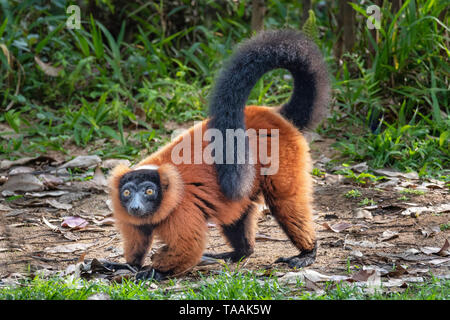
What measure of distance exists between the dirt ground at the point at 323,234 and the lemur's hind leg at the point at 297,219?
10 centimetres

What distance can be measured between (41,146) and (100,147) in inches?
25.4

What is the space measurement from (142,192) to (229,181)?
0.55 metres

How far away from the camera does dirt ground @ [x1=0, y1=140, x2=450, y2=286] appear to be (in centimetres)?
411

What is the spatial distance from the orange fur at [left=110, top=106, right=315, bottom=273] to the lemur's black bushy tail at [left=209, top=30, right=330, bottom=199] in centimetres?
13

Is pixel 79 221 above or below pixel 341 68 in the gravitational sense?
below

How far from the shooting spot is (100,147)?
22.4ft

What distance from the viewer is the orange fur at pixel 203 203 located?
12.6ft

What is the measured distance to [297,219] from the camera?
4098 millimetres

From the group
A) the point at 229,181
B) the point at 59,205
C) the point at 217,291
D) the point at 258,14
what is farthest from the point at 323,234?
the point at 258,14

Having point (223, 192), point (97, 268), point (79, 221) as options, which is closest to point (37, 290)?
point (97, 268)

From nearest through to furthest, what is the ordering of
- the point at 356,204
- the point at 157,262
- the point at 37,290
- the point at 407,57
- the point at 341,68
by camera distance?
the point at 37,290 → the point at 157,262 → the point at 356,204 → the point at 407,57 → the point at 341,68

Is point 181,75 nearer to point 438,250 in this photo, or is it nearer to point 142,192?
point 142,192

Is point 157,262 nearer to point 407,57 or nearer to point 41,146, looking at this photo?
point 41,146

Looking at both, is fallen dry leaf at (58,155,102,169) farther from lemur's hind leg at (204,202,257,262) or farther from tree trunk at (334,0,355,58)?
tree trunk at (334,0,355,58)
